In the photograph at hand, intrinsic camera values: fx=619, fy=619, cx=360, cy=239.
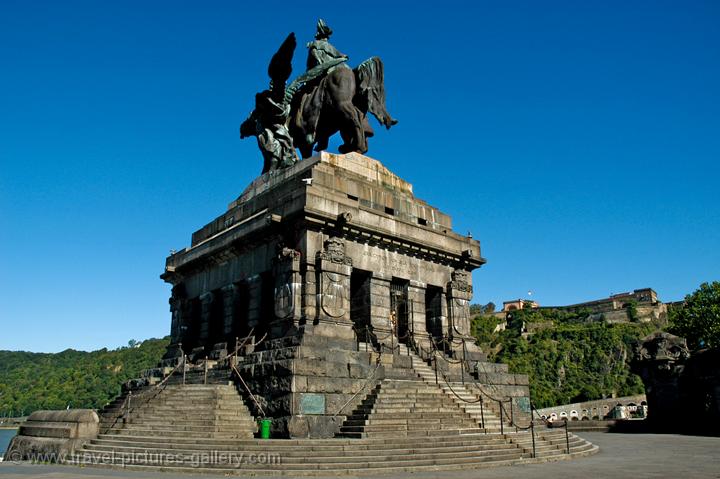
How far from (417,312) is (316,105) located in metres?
9.84

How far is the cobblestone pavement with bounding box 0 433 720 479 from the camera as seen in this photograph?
11.9 metres

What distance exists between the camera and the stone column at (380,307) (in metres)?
20.9

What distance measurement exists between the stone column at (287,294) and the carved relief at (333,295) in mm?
787

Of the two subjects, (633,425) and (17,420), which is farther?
(17,420)

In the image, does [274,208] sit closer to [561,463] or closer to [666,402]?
[561,463]

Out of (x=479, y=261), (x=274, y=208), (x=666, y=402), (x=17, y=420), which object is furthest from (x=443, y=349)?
(x=17, y=420)

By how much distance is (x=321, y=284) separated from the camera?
19453 mm

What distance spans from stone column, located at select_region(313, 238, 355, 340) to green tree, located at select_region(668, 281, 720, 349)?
39.3m

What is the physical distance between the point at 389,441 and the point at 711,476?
643 cm

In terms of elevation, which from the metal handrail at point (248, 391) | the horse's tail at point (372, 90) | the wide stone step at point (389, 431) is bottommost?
the wide stone step at point (389, 431)

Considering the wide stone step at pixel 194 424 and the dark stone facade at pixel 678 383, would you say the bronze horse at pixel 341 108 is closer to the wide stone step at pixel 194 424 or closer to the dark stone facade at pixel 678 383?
the wide stone step at pixel 194 424

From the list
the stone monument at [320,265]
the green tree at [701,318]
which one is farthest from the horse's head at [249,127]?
the green tree at [701,318]

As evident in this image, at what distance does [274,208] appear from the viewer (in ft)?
70.0

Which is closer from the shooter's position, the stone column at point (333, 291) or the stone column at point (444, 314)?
the stone column at point (333, 291)
